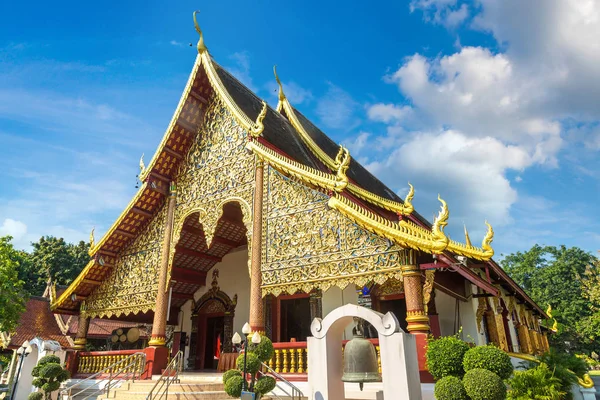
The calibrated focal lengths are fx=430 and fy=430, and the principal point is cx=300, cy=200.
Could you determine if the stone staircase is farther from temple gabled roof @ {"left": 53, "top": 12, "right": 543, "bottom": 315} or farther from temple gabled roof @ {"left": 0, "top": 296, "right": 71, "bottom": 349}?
temple gabled roof @ {"left": 0, "top": 296, "right": 71, "bottom": 349}

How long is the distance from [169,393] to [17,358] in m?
4.91

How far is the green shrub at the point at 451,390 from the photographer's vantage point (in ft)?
14.7

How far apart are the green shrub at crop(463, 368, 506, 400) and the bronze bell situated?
3.10 feet

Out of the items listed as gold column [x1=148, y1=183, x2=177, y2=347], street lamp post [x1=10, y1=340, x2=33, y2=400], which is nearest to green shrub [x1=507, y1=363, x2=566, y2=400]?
gold column [x1=148, y1=183, x2=177, y2=347]

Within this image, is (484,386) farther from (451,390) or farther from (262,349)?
(262,349)

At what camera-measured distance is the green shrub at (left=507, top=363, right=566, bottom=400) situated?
16.8 ft

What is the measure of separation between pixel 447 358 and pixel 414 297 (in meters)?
1.32

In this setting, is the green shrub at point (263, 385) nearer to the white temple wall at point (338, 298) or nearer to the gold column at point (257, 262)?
the gold column at point (257, 262)

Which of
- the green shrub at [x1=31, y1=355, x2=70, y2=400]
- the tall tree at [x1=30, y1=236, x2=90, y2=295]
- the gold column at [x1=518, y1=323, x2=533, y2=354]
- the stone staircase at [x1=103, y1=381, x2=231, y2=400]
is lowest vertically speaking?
the stone staircase at [x1=103, y1=381, x2=231, y2=400]

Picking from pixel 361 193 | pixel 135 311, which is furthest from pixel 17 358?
pixel 361 193

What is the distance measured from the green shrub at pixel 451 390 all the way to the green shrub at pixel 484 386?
0.09 meters

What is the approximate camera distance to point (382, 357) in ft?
13.8

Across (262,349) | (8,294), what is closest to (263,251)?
(262,349)

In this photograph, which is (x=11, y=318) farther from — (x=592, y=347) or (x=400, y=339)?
(x=592, y=347)
